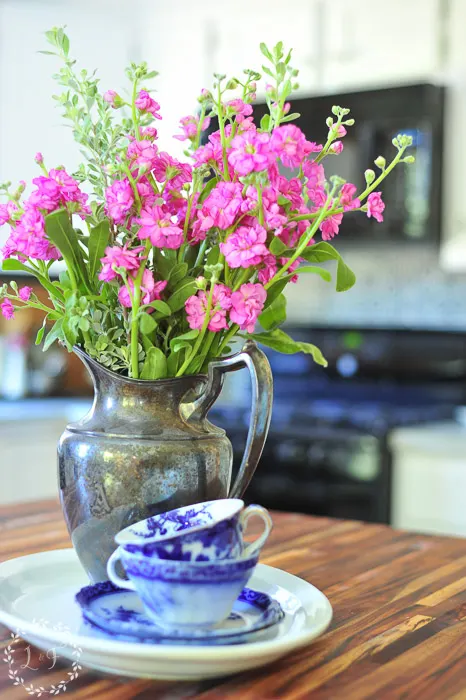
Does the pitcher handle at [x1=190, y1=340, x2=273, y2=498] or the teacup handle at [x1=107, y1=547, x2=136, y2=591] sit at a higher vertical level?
the pitcher handle at [x1=190, y1=340, x2=273, y2=498]

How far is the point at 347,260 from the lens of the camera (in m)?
3.65

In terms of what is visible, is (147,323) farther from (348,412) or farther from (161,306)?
(348,412)

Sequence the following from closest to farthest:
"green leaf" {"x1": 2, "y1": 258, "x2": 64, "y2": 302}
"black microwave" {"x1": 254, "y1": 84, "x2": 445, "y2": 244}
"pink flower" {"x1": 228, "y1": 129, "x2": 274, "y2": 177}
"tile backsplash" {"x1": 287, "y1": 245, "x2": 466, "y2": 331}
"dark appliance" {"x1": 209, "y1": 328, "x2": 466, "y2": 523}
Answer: "pink flower" {"x1": 228, "y1": 129, "x2": 274, "y2": 177} < "green leaf" {"x1": 2, "y1": 258, "x2": 64, "y2": 302} < "dark appliance" {"x1": 209, "y1": 328, "x2": 466, "y2": 523} < "black microwave" {"x1": 254, "y1": 84, "x2": 445, "y2": 244} < "tile backsplash" {"x1": 287, "y1": 245, "x2": 466, "y2": 331}

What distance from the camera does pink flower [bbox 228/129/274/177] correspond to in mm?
777

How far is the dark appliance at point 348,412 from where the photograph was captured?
112 inches

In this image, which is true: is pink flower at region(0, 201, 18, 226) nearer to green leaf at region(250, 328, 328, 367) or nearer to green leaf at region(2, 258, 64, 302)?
green leaf at region(2, 258, 64, 302)

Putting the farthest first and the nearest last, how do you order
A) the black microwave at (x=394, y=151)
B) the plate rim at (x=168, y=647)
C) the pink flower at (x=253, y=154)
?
the black microwave at (x=394, y=151), the pink flower at (x=253, y=154), the plate rim at (x=168, y=647)

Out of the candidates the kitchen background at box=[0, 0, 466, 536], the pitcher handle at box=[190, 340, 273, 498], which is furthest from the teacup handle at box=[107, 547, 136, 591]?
the kitchen background at box=[0, 0, 466, 536]

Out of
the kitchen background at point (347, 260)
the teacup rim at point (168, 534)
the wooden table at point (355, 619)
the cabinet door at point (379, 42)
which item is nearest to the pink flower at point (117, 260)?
the teacup rim at point (168, 534)

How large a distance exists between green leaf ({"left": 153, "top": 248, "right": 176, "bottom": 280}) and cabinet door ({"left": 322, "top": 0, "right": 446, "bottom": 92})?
2.47m

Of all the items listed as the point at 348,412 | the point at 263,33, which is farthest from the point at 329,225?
the point at 263,33

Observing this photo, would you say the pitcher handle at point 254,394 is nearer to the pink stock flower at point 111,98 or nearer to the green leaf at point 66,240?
the green leaf at point 66,240

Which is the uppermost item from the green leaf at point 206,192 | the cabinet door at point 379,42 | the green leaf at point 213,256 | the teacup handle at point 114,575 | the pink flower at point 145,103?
the cabinet door at point 379,42

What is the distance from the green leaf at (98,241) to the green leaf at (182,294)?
8cm
